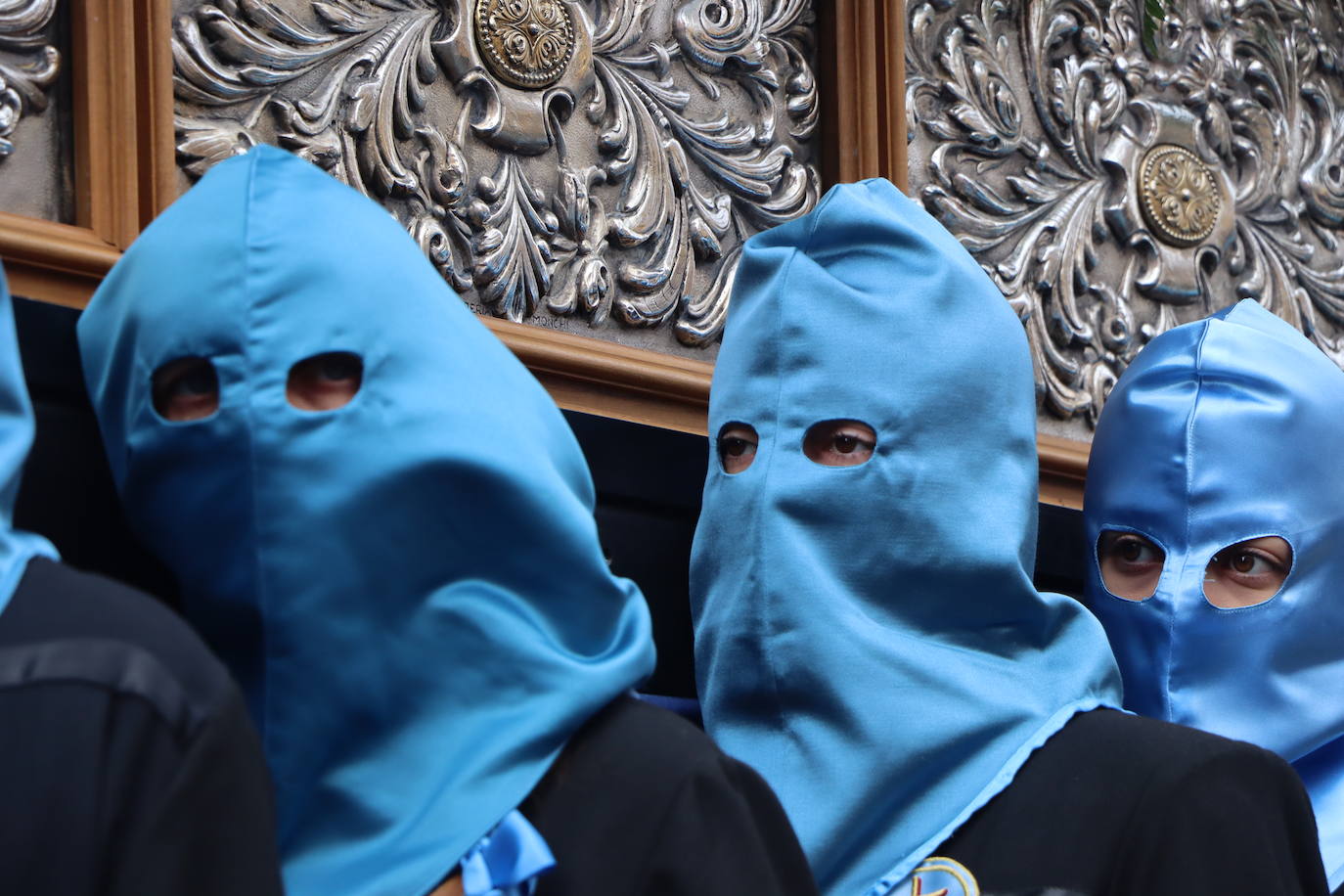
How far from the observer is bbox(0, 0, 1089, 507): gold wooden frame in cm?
205

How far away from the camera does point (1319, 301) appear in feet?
12.1

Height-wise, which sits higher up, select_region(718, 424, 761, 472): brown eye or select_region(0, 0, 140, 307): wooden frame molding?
select_region(0, 0, 140, 307): wooden frame molding

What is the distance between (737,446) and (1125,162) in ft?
5.30

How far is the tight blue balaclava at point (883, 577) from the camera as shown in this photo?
6.20ft

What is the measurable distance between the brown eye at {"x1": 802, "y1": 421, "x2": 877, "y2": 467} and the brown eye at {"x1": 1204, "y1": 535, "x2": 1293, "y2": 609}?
1.72 feet

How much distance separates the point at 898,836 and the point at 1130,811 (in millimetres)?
231

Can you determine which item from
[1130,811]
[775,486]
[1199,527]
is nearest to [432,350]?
[775,486]

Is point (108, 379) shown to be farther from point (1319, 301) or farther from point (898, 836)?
point (1319, 301)

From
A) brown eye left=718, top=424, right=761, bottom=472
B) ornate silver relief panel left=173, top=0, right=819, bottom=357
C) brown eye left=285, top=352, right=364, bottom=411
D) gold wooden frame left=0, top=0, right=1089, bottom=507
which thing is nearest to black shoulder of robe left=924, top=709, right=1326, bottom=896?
brown eye left=718, top=424, right=761, bottom=472

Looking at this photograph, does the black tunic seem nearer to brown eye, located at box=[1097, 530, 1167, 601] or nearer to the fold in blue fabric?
Answer: the fold in blue fabric

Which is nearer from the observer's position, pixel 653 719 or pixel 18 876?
pixel 18 876
